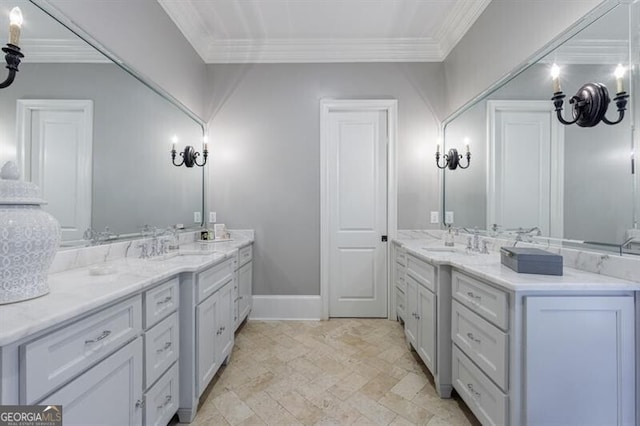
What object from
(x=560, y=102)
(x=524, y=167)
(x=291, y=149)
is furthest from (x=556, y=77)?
(x=291, y=149)

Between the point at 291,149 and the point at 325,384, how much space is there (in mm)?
2206

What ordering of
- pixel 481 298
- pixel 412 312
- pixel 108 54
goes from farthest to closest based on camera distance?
pixel 412 312 → pixel 108 54 → pixel 481 298

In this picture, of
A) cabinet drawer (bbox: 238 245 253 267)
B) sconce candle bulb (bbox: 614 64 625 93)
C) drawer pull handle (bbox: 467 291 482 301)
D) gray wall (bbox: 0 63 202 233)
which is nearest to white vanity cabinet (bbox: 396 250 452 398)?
drawer pull handle (bbox: 467 291 482 301)

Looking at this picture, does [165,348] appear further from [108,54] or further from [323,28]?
[323,28]

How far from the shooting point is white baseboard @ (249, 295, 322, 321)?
2818mm

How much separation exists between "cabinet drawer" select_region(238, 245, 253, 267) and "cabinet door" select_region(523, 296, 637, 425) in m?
2.13

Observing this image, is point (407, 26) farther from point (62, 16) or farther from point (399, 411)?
point (399, 411)

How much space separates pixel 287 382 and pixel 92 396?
4.01 feet

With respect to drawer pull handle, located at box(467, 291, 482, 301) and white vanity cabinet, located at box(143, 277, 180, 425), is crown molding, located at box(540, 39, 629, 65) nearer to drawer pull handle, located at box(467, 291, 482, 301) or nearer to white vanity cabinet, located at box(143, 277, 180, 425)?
drawer pull handle, located at box(467, 291, 482, 301)

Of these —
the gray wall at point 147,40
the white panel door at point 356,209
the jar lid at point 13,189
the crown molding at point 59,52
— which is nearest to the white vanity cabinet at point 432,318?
the white panel door at point 356,209

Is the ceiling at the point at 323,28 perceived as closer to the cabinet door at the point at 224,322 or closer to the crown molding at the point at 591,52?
the crown molding at the point at 591,52

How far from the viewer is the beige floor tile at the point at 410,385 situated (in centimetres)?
171

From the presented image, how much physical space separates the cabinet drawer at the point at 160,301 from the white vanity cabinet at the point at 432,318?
155 centimetres

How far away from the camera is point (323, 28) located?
8.53ft
